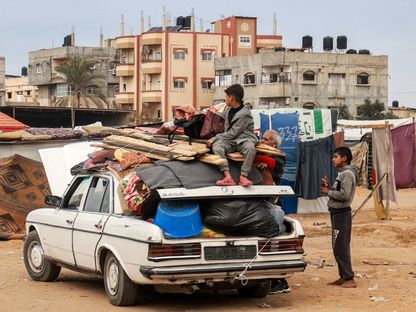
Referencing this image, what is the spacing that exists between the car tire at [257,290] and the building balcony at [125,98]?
3385 inches

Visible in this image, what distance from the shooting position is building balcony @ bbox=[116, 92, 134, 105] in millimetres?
96562

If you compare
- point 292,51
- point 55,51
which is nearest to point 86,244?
point 292,51

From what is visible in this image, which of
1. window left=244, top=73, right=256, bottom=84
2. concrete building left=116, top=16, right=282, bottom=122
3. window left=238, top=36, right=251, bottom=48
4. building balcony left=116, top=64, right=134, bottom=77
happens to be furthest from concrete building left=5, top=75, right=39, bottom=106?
window left=244, top=73, right=256, bottom=84

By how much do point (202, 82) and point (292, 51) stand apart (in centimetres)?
1252

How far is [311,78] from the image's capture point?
81.7 m

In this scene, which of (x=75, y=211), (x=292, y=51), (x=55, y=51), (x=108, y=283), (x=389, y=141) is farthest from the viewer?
(x=55, y=51)

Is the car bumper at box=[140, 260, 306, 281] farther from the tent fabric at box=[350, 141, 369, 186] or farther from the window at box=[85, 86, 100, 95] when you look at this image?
the window at box=[85, 86, 100, 95]

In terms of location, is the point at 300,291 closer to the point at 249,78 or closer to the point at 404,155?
the point at 404,155

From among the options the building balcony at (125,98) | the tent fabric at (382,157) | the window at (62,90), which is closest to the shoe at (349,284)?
the tent fabric at (382,157)

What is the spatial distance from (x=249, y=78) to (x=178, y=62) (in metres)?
9.75

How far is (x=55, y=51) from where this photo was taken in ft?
352

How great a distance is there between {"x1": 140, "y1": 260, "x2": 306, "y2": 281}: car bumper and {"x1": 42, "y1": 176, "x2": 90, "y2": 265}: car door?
2.05m

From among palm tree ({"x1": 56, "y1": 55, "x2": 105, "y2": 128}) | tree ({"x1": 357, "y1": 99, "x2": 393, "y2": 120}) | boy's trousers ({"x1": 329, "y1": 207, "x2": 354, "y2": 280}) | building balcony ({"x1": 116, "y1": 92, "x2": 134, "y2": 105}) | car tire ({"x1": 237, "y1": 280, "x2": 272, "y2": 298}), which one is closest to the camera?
car tire ({"x1": 237, "y1": 280, "x2": 272, "y2": 298})

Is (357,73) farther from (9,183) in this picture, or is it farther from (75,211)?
(75,211)
